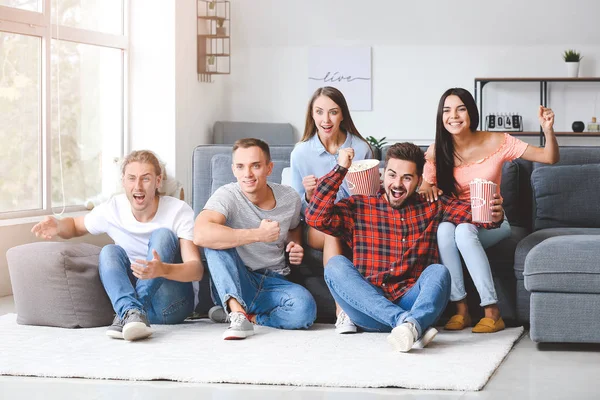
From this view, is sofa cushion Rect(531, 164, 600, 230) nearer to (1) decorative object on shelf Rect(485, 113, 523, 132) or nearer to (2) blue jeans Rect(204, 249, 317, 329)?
(2) blue jeans Rect(204, 249, 317, 329)

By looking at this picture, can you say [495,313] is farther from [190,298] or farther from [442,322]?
[190,298]

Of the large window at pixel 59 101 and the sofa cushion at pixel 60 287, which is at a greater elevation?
the large window at pixel 59 101

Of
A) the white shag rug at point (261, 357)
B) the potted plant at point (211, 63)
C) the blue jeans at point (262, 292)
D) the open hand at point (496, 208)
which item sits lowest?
the white shag rug at point (261, 357)

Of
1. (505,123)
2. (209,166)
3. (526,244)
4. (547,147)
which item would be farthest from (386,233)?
(505,123)

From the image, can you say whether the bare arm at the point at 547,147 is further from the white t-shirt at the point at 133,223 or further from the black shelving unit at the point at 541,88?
the black shelving unit at the point at 541,88

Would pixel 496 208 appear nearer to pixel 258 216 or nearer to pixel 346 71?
pixel 258 216

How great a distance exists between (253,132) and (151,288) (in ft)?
16.1

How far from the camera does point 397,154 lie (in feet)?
11.5

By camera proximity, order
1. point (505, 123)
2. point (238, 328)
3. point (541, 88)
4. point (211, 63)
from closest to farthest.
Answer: point (238, 328), point (211, 63), point (541, 88), point (505, 123)

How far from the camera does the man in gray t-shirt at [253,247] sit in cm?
348

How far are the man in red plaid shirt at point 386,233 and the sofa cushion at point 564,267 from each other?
0.26 m

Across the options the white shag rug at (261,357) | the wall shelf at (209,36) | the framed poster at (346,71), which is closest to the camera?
the white shag rug at (261,357)

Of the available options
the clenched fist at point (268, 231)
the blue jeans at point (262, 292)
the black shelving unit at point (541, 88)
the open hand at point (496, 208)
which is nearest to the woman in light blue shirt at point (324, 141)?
the blue jeans at point (262, 292)

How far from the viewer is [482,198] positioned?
3.44 metres
